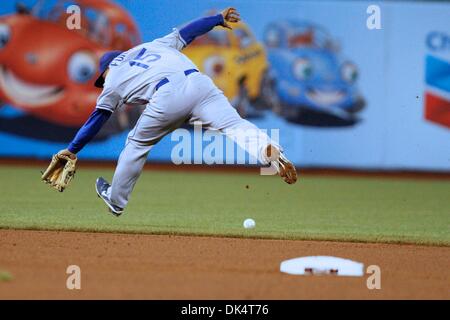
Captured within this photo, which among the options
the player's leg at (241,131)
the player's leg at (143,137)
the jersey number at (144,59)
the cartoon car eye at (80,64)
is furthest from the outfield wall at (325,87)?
the player's leg at (241,131)

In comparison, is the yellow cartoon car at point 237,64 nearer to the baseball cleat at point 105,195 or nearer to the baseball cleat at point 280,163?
the baseball cleat at point 105,195

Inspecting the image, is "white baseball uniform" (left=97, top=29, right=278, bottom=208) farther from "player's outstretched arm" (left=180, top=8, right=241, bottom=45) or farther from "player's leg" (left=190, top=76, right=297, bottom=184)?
"player's outstretched arm" (left=180, top=8, right=241, bottom=45)

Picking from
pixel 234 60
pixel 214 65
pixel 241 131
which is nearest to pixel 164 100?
pixel 241 131

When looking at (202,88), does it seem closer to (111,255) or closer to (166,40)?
(166,40)

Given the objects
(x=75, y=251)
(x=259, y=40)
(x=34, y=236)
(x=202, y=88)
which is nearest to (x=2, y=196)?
(x=34, y=236)

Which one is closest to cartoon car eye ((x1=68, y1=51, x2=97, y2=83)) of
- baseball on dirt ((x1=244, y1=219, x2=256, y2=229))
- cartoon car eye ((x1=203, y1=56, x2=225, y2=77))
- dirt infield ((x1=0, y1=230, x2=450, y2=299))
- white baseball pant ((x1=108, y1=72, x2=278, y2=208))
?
cartoon car eye ((x1=203, y1=56, x2=225, y2=77))

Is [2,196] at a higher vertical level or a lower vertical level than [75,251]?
higher
